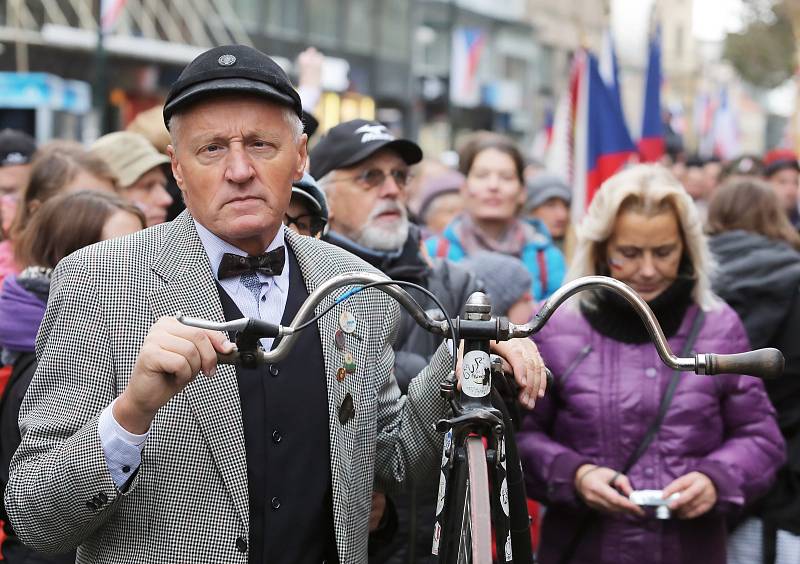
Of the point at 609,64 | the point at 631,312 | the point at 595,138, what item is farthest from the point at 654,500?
the point at 609,64

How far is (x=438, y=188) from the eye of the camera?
8.99m

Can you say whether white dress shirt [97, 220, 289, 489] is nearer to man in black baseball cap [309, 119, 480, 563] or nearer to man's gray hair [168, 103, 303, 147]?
man's gray hair [168, 103, 303, 147]

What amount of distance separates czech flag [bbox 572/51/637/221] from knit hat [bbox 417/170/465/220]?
2.96 feet

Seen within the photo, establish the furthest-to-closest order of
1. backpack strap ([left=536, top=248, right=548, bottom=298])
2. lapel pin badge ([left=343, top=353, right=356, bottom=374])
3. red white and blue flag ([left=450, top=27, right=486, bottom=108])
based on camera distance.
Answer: red white and blue flag ([left=450, top=27, right=486, bottom=108])
backpack strap ([left=536, top=248, right=548, bottom=298])
lapel pin badge ([left=343, top=353, right=356, bottom=374])

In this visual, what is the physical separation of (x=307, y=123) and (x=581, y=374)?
5.75ft

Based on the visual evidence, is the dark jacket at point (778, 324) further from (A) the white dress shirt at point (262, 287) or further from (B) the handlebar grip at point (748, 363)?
(A) the white dress shirt at point (262, 287)

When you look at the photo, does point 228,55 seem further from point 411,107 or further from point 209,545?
point 411,107

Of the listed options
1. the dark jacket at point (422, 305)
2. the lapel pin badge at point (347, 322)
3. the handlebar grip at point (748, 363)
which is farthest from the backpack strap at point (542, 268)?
the handlebar grip at point (748, 363)

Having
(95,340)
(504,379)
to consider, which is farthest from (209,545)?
(504,379)

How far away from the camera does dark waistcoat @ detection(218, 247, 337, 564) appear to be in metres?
2.54

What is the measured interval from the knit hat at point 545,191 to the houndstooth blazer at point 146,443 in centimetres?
592

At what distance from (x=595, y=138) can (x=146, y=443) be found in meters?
6.75

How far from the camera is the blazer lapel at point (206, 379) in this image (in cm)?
249

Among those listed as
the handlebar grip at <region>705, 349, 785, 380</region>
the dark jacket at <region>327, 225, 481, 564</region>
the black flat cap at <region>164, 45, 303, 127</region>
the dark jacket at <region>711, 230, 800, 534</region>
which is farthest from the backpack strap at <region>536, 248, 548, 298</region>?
the handlebar grip at <region>705, 349, 785, 380</region>
